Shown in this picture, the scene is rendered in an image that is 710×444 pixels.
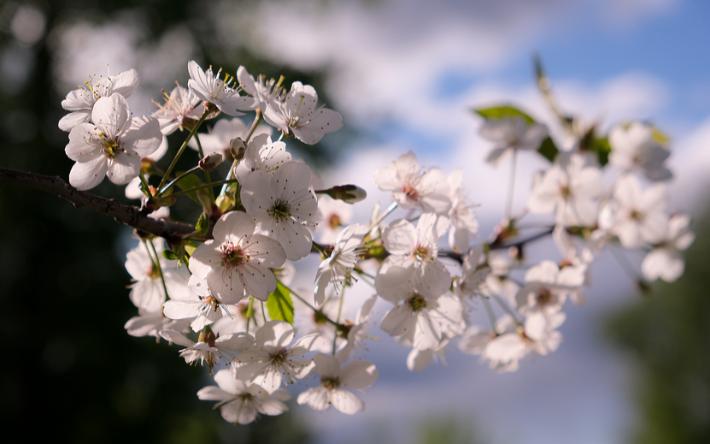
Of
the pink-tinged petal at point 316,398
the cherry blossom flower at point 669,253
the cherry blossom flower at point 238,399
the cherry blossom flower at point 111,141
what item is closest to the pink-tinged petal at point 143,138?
the cherry blossom flower at point 111,141

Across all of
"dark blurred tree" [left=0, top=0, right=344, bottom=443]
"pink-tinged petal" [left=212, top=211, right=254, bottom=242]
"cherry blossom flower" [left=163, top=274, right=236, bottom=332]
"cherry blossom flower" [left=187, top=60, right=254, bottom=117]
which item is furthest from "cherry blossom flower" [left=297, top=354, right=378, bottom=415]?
"dark blurred tree" [left=0, top=0, right=344, bottom=443]

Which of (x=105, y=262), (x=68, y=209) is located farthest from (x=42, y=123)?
(x=105, y=262)

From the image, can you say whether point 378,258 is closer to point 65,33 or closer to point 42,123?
point 42,123

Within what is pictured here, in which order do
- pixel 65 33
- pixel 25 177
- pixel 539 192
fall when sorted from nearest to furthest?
pixel 25 177, pixel 539 192, pixel 65 33

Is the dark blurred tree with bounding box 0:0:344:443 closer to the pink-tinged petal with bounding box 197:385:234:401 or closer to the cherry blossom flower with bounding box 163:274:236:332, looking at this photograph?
the pink-tinged petal with bounding box 197:385:234:401

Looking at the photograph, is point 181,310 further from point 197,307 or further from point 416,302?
point 416,302

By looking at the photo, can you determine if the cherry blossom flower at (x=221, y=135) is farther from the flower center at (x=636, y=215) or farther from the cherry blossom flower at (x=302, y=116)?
the flower center at (x=636, y=215)
